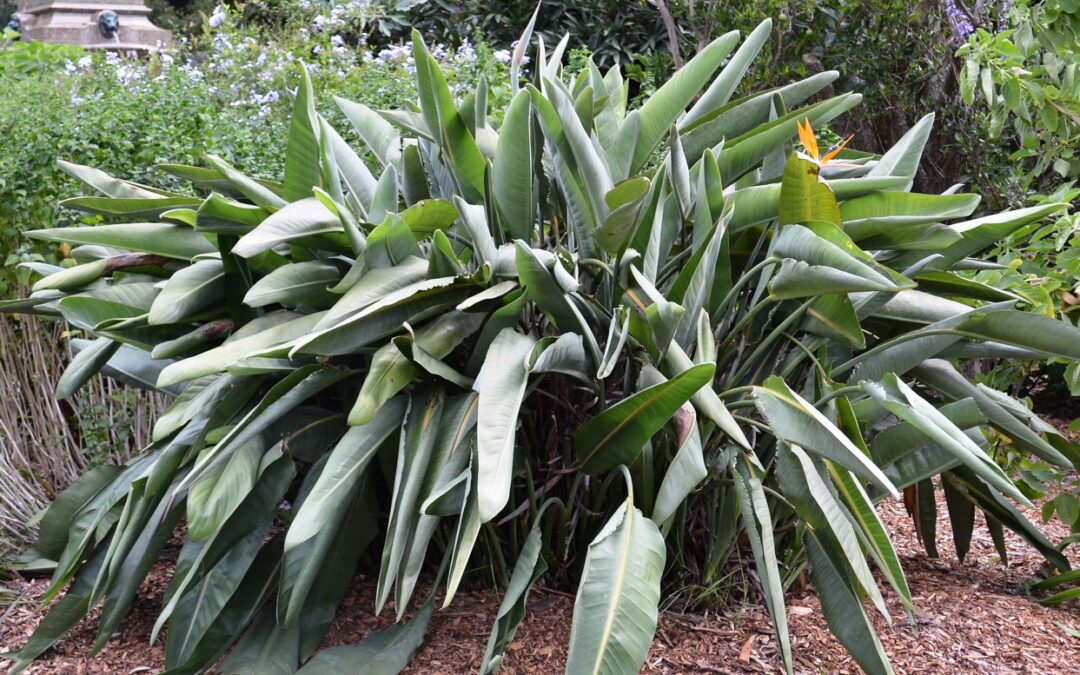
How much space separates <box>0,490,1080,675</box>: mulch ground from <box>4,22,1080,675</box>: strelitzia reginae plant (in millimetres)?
98

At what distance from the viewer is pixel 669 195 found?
2930mm

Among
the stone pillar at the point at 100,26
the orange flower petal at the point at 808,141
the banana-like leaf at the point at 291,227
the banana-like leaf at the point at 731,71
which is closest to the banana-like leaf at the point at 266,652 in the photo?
the banana-like leaf at the point at 291,227

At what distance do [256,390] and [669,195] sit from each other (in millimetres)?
1212

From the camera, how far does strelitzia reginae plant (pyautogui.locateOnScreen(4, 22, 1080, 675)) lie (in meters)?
2.32

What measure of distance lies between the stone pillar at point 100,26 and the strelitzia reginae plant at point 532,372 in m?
11.9

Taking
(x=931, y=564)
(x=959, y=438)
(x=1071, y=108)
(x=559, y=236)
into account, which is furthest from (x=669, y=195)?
(x=1071, y=108)

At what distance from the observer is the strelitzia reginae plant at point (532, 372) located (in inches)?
91.3

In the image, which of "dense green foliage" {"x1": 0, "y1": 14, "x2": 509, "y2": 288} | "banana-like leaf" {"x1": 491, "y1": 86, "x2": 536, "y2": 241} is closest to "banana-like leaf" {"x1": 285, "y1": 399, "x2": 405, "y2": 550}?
"banana-like leaf" {"x1": 491, "y1": 86, "x2": 536, "y2": 241}

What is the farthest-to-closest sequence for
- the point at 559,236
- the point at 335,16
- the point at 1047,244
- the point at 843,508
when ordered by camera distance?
the point at 335,16 → the point at 1047,244 → the point at 559,236 → the point at 843,508

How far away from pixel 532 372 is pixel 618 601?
23.7 inches

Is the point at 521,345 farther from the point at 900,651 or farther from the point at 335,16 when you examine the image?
the point at 335,16

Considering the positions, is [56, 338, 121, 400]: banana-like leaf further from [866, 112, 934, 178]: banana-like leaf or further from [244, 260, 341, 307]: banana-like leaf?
[866, 112, 934, 178]: banana-like leaf

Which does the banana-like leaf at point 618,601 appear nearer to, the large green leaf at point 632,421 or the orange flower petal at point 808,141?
the large green leaf at point 632,421

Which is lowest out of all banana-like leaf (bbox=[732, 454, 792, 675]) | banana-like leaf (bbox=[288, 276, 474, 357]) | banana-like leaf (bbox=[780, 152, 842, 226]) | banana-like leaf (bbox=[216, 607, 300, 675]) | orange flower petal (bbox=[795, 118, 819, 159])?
banana-like leaf (bbox=[216, 607, 300, 675])
